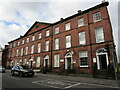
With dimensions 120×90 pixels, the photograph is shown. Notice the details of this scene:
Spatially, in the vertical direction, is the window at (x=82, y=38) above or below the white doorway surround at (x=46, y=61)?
above

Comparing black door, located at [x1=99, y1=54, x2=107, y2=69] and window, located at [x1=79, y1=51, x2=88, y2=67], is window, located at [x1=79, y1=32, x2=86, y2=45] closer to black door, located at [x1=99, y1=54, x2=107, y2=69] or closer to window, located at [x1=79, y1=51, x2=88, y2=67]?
window, located at [x1=79, y1=51, x2=88, y2=67]

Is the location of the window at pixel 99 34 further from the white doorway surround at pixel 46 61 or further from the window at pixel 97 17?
the white doorway surround at pixel 46 61

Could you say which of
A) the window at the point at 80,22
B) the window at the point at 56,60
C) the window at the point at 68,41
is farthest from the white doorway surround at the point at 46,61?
the window at the point at 80,22

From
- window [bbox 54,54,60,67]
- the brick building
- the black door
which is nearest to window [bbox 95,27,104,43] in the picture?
the brick building

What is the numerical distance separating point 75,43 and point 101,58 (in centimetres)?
514

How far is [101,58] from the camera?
14305mm

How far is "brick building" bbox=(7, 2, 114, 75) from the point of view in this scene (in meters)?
14.3

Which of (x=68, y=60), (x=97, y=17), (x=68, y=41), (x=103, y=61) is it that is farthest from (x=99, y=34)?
(x=68, y=60)

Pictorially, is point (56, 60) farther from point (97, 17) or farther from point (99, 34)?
point (97, 17)

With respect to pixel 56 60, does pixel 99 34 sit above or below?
above

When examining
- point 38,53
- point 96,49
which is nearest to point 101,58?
point 96,49

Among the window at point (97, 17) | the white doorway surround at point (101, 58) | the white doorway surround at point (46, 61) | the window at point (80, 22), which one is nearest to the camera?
the white doorway surround at point (101, 58)

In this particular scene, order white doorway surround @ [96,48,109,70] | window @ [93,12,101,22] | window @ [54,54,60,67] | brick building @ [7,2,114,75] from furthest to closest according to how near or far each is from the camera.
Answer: window @ [54,54,60,67]
window @ [93,12,101,22]
brick building @ [7,2,114,75]
white doorway surround @ [96,48,109,70]

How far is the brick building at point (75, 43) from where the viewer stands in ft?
47.0
